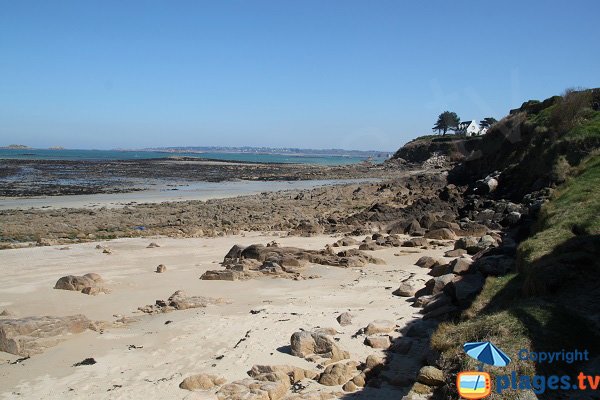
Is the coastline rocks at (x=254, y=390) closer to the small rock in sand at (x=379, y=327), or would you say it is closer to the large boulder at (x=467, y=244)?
the small rock in sand at (x=379, y=327)

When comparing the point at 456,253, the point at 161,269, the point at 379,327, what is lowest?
the point at 161,269

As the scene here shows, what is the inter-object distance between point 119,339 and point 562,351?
7.64 meters

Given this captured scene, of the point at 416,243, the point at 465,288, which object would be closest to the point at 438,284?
the point at 465,288

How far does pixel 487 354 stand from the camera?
548 cm

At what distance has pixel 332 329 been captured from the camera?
9359 mm

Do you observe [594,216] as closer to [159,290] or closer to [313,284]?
[313,284]

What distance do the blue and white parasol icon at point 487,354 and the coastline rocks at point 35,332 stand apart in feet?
24.5

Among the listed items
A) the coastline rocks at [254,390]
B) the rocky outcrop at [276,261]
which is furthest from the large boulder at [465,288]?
the rocky outcrop at [276,261]

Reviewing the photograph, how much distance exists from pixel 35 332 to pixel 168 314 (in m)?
2.68

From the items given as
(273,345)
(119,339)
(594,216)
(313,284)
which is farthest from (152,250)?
(594,216)

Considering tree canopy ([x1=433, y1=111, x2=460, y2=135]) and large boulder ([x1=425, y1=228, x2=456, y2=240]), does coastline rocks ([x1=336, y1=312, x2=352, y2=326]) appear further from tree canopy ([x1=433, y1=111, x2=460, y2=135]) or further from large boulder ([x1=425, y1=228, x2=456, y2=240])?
tree canopy ([x1=433, y1=111, x2=460, y2=135])

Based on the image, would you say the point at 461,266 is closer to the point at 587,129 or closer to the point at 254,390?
the point at 254,390

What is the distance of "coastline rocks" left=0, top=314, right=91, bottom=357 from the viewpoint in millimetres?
8930

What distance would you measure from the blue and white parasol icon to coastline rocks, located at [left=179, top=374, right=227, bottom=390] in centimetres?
369
